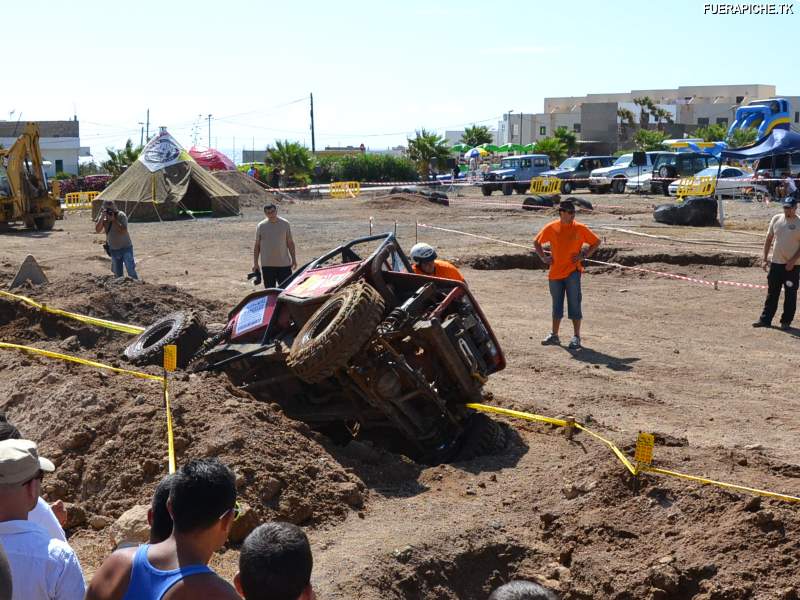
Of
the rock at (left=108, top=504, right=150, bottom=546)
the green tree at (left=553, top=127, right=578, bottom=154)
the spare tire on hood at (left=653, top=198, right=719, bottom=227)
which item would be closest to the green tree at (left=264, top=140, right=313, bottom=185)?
the green tree at (left=553, top=127, right=578, bottom=154)

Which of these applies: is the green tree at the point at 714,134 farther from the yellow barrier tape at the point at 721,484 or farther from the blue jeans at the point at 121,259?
the yellow barrier tape at the point at 721,484

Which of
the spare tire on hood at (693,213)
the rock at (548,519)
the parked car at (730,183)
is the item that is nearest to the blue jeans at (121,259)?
the rock at (548,519)

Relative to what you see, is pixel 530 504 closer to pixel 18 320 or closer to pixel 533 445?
pixel 533 445

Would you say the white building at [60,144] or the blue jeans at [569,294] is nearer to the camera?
the blue jeans at [569,294]

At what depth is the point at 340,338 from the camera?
7.41 m

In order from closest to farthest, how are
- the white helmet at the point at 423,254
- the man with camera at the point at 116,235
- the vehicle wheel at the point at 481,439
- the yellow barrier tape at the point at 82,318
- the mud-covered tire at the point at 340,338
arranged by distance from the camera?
the mud-covered tire at the point at 340,338
the vehicle wheel at the point at 481,439
the white helmet at the point at 423,254
the yellow barrier tape at the point at 82,318
the man with camera at the point at 116,235

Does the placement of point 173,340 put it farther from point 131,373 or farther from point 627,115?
point 627,115

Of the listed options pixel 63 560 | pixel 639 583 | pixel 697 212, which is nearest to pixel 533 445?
pixel 639 583

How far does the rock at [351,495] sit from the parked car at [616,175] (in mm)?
36625

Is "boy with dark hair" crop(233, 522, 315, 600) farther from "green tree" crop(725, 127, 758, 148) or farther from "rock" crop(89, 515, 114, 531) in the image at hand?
"green tree" crop(725, 127, 758, 148)

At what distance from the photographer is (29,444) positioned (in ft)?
12.1

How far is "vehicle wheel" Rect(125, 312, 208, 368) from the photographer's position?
950 cm

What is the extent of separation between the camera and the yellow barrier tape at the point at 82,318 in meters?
11.1

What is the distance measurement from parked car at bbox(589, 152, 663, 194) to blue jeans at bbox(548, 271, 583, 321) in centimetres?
3068
